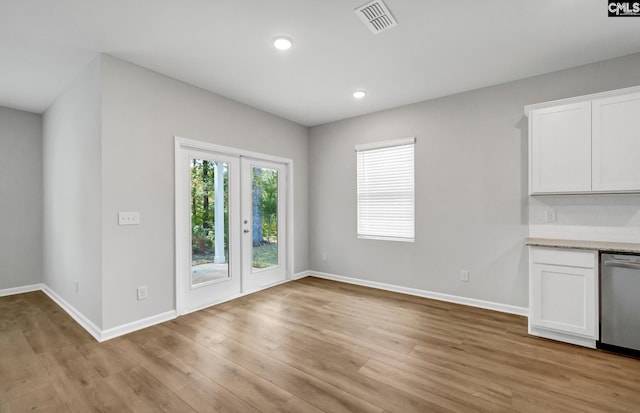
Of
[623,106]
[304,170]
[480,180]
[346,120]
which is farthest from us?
[304,170]

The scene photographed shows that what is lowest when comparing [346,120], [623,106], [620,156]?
[620,156]

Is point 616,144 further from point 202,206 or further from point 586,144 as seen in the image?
point 202,206

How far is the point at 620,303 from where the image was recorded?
2449 millimetres

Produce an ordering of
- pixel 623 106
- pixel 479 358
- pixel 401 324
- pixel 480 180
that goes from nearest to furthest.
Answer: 1. pixel 479 358
2. pixel 623 106
3. pixel 401 324
4. pixel 480 180

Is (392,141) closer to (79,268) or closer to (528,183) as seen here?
(528,183)

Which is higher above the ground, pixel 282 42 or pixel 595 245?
pixel 282 42

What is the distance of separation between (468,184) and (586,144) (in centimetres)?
120

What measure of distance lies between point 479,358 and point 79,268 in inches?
163

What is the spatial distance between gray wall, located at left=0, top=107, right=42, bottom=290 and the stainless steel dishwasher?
7159 millimetres

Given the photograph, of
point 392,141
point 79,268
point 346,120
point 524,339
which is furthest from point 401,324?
point 79,268

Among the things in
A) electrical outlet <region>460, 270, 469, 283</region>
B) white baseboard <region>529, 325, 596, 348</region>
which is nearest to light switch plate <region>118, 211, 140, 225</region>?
electrical outlet <region>460, 270, 469, 283</region>

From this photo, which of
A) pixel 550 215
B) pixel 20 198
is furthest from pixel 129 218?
pixel 550 215

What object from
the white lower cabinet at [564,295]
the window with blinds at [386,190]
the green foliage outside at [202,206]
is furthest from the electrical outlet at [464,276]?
the green foliage outside at [202,206]

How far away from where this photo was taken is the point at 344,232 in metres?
4.93
